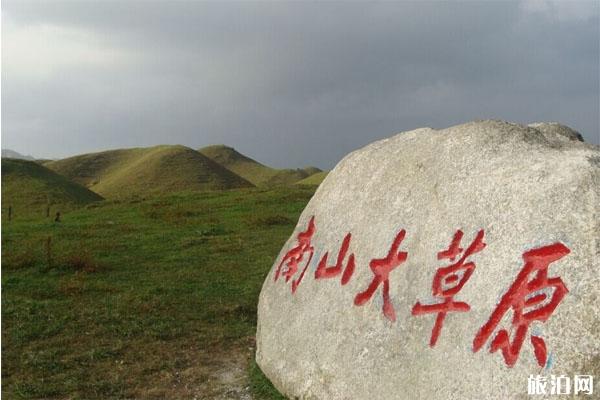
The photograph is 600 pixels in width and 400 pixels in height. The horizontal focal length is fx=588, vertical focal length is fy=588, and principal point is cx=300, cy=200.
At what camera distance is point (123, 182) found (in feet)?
267

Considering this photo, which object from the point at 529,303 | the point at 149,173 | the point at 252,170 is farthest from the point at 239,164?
the point at 529,303

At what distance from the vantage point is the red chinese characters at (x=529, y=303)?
600cm

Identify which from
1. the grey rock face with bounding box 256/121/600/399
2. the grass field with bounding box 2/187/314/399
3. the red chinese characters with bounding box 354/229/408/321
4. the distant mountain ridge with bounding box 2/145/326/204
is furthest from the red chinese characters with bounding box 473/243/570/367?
the distant mountain ridge with bounding box 2/145/326/204

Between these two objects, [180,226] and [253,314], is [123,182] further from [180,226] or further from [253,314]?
[253,314]

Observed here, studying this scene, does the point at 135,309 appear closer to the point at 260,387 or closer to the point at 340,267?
the point at 260,387

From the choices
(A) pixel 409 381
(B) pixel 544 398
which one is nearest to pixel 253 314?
(A) pixel 409 381

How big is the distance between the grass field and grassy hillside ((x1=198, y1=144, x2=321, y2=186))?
261 feet

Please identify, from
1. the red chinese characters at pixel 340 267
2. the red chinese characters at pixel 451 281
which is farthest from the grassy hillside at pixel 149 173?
the red chinese characters at pixel 451 281

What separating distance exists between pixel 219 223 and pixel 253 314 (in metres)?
16.2

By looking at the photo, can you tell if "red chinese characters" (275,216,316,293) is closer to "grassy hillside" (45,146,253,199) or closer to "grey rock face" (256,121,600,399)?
"grey rock face" (256,121,600,399)

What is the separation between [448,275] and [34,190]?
173 feet

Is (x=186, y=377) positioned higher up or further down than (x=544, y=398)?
further down

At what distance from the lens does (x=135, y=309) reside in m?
14.4

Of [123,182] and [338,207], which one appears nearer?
[338,207]
